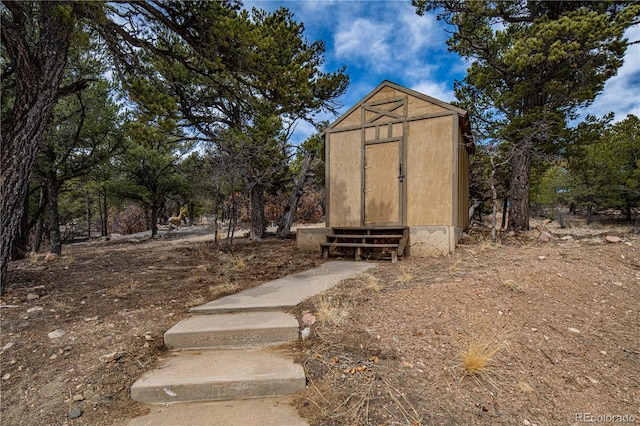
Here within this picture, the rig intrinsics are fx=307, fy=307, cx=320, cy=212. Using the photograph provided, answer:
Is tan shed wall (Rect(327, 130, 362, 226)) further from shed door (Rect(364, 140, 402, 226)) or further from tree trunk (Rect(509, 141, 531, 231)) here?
tree trunk (Rect(509, 141, 531, 231))

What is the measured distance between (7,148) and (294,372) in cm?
522

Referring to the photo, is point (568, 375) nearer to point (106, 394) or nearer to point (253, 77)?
point (106, 394)

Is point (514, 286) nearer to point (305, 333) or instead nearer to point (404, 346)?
point (404, 346)

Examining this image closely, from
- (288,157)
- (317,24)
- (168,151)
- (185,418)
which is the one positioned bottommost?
(185,418)

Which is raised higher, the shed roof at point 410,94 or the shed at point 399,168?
the shed roof at point 410,94

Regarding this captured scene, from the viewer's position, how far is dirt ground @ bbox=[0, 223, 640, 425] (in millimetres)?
2119

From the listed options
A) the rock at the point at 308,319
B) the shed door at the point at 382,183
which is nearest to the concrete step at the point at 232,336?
the rock at the point at 308,319

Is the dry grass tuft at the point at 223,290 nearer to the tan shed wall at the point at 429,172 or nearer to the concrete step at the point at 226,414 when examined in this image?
the concrete step at the point at 226,414

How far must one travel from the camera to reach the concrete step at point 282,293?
353 centimetres

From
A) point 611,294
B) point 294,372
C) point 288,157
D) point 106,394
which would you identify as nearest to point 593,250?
point 611,294

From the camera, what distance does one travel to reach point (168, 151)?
55.6ft

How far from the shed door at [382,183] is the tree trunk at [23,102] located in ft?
19.9

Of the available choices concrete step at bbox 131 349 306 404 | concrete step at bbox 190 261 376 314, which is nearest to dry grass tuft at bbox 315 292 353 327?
concrete step at bbox 190 261 376 314

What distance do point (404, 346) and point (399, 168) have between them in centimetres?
537
